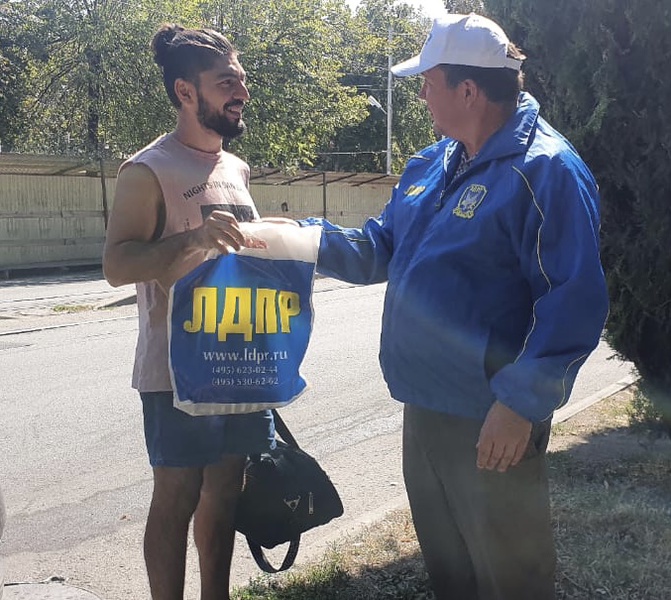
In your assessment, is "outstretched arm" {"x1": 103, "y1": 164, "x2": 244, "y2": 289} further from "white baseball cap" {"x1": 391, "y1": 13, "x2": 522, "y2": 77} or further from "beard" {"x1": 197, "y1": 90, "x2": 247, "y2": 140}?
"white baseball cap" {"x1": 391, "y1": 13, "x2": 522, "y2": 77}

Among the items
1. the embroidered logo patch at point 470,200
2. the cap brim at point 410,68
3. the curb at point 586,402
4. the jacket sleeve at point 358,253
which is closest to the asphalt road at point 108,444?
the curb at point 586,402

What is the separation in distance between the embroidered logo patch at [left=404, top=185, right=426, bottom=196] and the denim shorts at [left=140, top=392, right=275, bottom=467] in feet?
2.91

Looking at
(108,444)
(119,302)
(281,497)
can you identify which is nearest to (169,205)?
(281,497)

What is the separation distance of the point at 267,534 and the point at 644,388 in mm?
2321

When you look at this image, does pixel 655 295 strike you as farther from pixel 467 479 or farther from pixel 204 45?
pixel 204 45

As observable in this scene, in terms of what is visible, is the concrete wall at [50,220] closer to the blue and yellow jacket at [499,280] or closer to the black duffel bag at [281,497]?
the black duffel bag at [281,497]

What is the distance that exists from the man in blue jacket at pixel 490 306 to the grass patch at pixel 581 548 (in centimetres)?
97

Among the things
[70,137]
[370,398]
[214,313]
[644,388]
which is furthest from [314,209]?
[214,313]

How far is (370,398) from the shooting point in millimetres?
7176

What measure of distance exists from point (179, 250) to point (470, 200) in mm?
873

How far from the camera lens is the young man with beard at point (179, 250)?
2553mm

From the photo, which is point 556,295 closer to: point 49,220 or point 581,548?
point 581,548

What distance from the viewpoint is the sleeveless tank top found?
8.48ft

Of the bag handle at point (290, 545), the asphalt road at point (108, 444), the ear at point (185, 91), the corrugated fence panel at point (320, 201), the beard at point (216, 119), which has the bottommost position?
the corrugated fence panel at point (320, 201)
